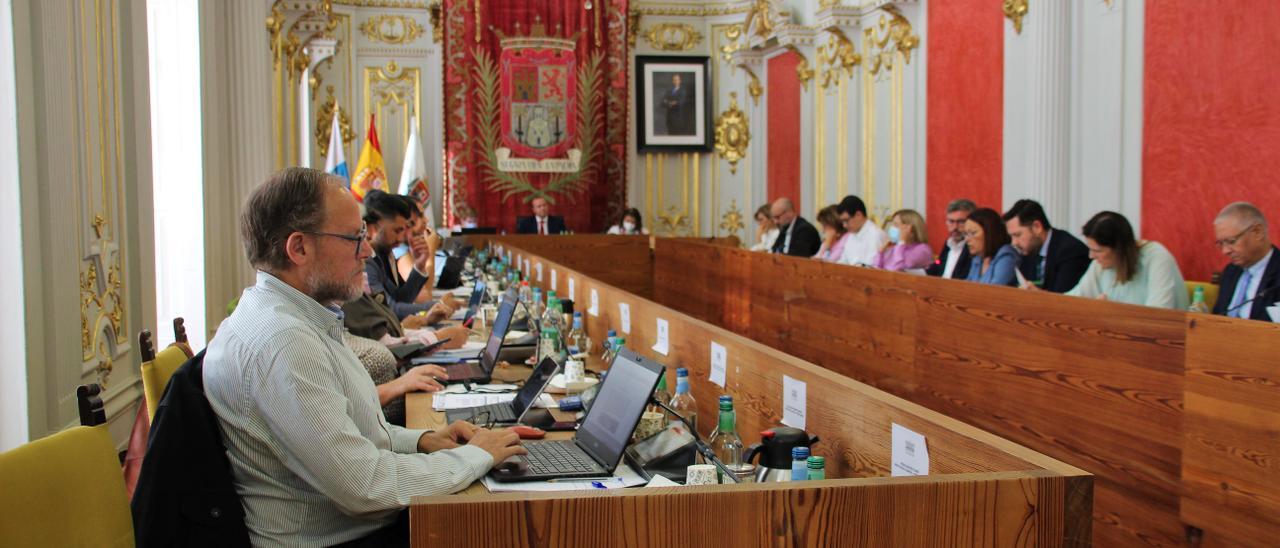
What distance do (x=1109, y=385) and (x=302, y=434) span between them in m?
2.60

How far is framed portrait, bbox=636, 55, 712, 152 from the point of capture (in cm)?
1302

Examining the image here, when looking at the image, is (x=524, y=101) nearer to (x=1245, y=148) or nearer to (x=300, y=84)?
(x=300, y=84)

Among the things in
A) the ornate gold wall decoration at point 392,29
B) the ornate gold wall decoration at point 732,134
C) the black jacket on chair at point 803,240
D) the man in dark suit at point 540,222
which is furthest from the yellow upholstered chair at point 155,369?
the ornate gold wall decoration at point 732,134

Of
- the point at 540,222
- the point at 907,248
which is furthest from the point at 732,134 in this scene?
the point at 907,248

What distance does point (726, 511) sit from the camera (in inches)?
51.8

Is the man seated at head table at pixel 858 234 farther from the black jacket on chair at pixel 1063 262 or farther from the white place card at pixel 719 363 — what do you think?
the white place card at pixel 719 363

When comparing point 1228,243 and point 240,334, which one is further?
point 1228,243

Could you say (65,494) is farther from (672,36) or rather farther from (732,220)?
(672,36)

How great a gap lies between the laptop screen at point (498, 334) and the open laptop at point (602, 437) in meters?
1.09

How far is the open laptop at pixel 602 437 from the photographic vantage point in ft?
6.92

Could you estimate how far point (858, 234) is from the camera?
8445 mm

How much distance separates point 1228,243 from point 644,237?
257 inches

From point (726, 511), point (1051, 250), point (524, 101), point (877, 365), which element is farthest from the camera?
point (524, 101)

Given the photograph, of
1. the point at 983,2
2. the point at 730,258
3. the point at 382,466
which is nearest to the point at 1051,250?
the point at 730,258
